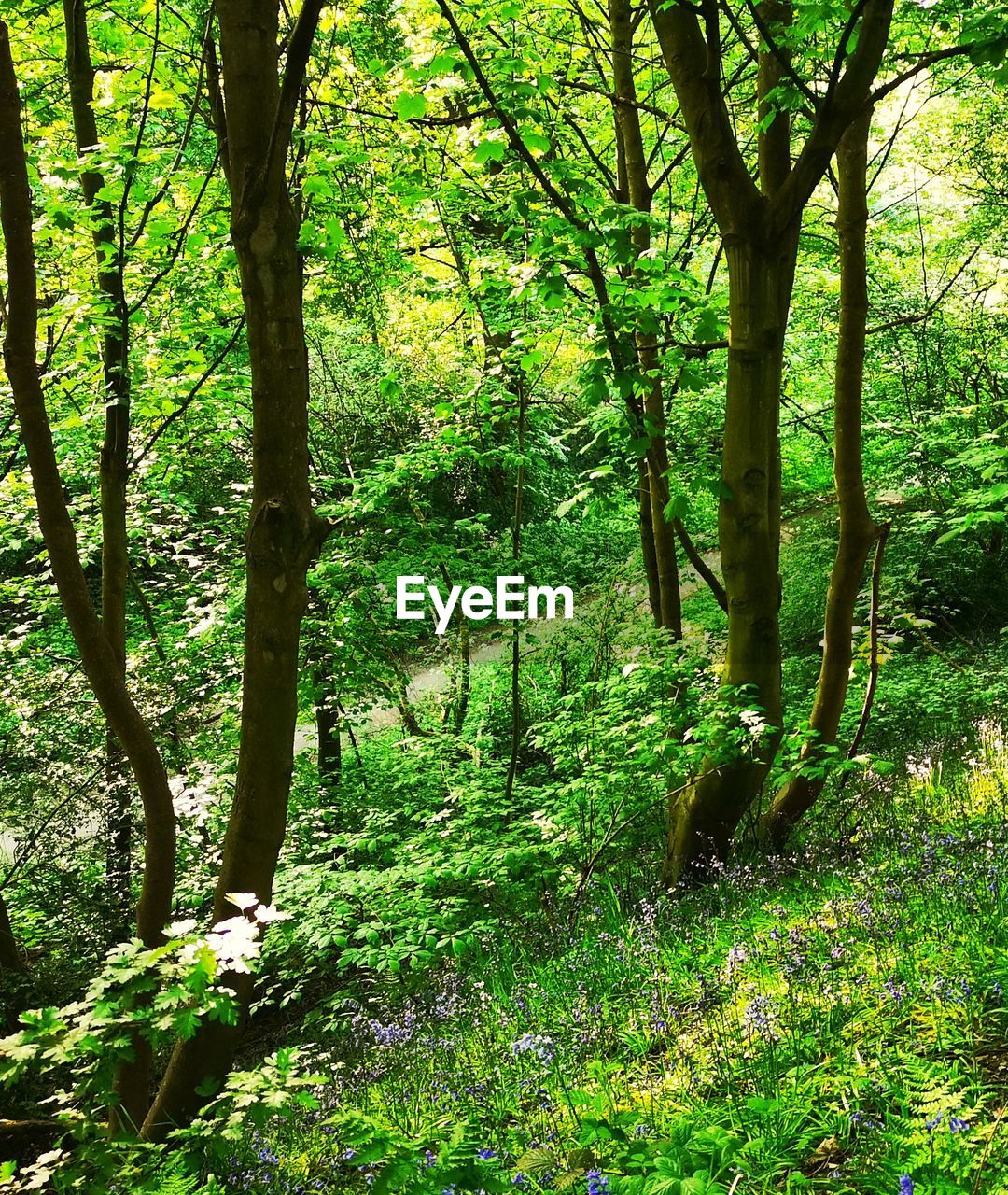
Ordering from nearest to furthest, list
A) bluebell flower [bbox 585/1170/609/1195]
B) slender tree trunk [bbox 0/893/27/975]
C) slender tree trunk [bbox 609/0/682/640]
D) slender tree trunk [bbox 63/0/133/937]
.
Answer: bluebell flower [bbox 585/1170/609/1195] < slender tree trunk [bbox 63/0/133/937] < slender tree trunk [bbox 609/0/682/640] < slender tree trunk [bbox 0/893/27/975]

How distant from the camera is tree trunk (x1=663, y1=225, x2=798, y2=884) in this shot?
3986 millimetres

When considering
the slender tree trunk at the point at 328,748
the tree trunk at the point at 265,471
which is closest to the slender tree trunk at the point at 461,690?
the slender tree trunk at the point at 328,748

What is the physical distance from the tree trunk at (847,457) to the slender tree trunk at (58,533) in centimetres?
338

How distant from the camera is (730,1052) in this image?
103 inches

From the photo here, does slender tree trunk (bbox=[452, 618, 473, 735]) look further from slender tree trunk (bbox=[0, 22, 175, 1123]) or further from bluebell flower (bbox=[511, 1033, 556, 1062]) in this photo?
bluebell flower (bbox=[511, 1033, 556, 1062])

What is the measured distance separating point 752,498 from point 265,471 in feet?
8.06

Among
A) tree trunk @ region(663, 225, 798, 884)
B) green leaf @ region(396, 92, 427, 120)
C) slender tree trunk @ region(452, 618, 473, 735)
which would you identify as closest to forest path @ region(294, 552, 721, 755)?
slender tree trunk @ region(452, 618, 473, 735)

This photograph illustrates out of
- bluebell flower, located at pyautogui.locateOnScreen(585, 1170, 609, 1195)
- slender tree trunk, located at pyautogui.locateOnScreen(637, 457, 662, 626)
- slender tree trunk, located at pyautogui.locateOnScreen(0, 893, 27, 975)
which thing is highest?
slender tree trunk, located at pyautogui.locateOnScreen(637, 457, 662, 626)

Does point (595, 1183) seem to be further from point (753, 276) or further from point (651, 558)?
point (651, 558)

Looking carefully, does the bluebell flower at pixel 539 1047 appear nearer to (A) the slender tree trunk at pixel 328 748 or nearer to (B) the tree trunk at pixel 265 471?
(B) the tree trunk at pixel 265 471

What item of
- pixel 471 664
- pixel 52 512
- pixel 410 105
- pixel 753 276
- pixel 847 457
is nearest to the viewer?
pixel 52 512

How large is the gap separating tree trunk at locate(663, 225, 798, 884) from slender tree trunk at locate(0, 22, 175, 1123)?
2521mm

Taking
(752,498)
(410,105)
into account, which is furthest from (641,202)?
(410,105)

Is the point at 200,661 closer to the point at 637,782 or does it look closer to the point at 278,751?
the point at 637,782
